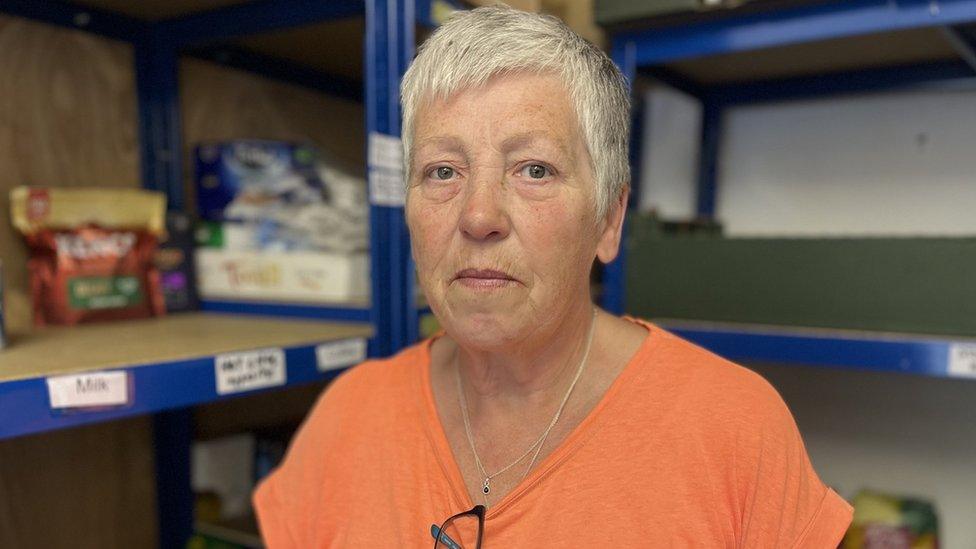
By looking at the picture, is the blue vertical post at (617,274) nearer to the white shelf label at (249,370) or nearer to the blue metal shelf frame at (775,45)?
the blue metal shelf frame at (775,45)

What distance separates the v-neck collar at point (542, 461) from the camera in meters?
0.76

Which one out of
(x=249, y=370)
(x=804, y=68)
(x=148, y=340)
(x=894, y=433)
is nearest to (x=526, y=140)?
(x=249, y=370)

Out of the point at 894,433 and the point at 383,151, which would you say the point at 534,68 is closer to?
the point at 383,151

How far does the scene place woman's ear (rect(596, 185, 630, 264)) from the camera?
0.81 m

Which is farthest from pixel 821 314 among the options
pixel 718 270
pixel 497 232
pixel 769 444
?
pixel 497 232

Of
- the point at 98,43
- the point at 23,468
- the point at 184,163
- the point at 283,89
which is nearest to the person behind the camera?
the point at 23,468

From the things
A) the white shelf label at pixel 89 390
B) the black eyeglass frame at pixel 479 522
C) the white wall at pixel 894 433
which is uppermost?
the white shelf label at pixel 89 390

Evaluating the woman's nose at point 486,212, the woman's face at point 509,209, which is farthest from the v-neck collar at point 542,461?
the woman's nose at point 486,212

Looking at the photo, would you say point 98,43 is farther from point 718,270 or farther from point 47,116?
point 718,270

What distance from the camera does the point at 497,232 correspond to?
716mm

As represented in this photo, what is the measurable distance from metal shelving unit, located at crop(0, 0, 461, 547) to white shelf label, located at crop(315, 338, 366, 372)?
1cm

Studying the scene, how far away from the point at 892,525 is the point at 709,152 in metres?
1.06

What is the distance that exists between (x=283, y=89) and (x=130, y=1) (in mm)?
431

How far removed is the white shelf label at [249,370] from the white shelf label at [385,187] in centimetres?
31
